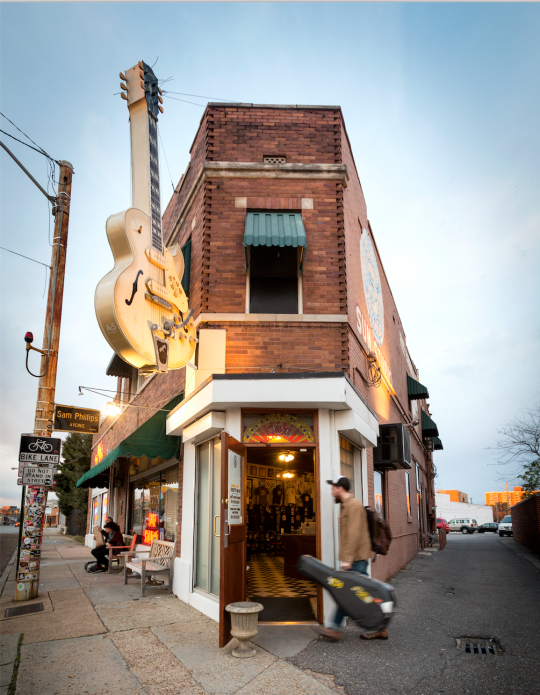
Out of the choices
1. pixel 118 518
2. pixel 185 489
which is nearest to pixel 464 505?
pixel 118 518

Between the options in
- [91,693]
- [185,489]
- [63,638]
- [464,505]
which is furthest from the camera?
[464,505]

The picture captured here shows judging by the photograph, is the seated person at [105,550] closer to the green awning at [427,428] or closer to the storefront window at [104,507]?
the storefront window at [104,507]

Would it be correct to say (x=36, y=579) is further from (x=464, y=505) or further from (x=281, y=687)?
(x=464, y=505)

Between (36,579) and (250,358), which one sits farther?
(36,579)

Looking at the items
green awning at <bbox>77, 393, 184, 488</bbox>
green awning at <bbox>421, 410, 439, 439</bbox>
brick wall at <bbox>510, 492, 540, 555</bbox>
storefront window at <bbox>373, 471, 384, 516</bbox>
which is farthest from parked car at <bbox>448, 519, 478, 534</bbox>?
green awning at <bbox>77, 393, 184, 488</bbox>

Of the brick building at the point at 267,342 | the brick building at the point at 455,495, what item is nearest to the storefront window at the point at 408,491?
the brick building at the point at 267,342

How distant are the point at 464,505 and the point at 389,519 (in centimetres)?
6744

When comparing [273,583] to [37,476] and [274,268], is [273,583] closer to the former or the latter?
[37,476]

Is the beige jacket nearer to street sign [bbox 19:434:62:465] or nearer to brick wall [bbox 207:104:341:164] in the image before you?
street sign [bbox 19:434:62:465]

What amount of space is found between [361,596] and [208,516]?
3.47 meters

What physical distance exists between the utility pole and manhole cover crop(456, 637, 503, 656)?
22.8 ft

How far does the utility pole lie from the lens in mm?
8820

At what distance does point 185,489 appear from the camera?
883 centimetres

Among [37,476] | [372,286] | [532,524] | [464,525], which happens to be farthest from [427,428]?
[464,525]
